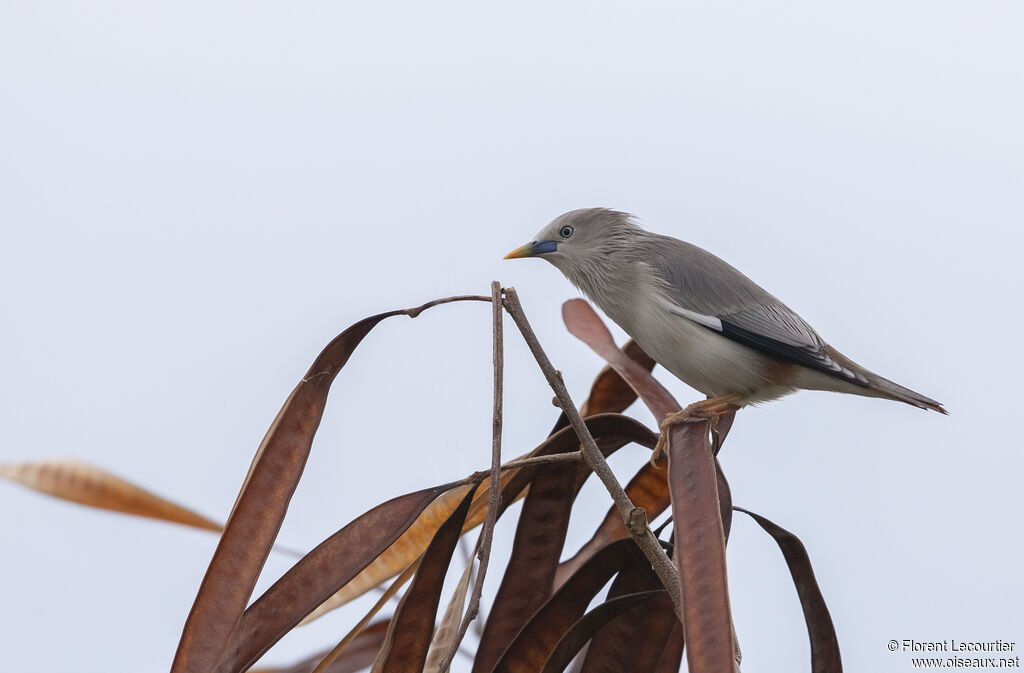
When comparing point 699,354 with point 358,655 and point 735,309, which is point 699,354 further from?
point 358,655

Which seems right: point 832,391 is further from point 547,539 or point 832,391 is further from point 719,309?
point 547,539

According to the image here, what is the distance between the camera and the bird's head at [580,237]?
1.96 m

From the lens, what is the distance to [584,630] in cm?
130

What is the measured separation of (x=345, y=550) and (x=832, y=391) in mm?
998

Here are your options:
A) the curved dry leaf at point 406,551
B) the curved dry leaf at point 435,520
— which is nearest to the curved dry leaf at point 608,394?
the curved dry leaf at point 435,520

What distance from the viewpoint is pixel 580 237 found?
1.99 meters

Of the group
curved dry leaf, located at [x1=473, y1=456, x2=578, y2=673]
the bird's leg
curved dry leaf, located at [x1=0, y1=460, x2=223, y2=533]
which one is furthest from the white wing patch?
curved dry leaf, located at [x1=0, y1=460, x2=223, y2=533]

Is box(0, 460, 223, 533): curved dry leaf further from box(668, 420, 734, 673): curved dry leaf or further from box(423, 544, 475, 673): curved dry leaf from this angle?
box(668, 420, 734, 673): curved dry leaf

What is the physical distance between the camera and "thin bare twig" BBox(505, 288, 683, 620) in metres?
1.17

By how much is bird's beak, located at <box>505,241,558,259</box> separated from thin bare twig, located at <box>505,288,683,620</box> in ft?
2.32

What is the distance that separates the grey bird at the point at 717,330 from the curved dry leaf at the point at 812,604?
0.95 feet

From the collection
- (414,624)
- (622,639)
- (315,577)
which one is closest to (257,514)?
(315,577)

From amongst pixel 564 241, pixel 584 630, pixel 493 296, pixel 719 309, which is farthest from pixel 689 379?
pixel 493 296

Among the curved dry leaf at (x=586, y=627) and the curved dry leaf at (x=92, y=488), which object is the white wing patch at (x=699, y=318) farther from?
the curved dry leaf at (x=92, y=488)
